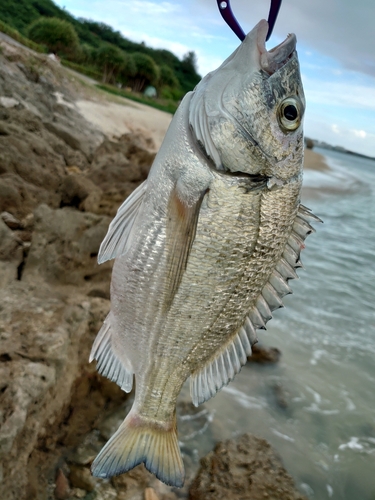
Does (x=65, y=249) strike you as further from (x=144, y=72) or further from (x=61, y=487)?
(x=144, y=72)

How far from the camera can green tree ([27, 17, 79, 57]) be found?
84.9 ft

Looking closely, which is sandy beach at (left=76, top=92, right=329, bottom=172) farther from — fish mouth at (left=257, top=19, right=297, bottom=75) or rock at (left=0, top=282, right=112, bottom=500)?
fish mouth at (left=257, top=19, right=297, bottom=75)

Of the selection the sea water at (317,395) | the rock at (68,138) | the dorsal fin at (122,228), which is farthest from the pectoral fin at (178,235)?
the rock at (68,138)

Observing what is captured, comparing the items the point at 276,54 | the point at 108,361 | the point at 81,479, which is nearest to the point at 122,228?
the point at 108,361

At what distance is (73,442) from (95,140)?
762 cm

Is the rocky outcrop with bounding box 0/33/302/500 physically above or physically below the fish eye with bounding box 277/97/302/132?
below

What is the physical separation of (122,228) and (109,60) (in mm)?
34479

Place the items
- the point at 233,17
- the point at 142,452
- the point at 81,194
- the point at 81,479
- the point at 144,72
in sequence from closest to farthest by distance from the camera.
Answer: the point at 233,17 < the point at 142,452 < the point at 81,479 < the point at 81,194 < the point at 144,72

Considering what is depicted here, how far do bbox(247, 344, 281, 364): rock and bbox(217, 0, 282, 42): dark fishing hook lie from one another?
4199 mm

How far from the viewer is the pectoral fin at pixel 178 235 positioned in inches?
66.0

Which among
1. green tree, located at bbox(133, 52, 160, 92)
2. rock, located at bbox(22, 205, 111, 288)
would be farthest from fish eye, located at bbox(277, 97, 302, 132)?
green tree, located at bbox(133, 52, 160, 92)

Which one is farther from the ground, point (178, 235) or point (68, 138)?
point (178, 235)

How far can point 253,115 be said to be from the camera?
1.71 meters

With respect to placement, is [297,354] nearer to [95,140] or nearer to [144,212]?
[144,212]
